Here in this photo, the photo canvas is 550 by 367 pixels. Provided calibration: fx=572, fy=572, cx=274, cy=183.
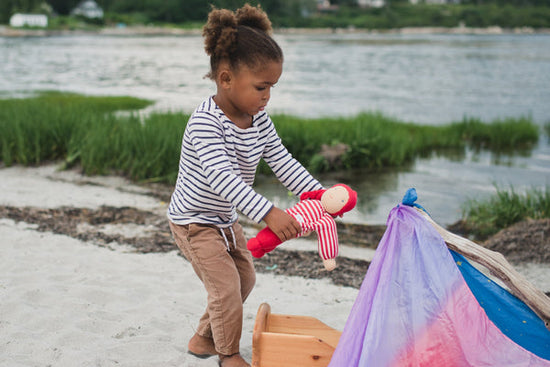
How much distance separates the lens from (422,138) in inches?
404

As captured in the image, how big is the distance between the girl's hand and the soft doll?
Answer: 0.18 feet

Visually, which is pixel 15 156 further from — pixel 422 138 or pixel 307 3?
pixel 307 3

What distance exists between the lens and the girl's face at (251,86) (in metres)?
2.14

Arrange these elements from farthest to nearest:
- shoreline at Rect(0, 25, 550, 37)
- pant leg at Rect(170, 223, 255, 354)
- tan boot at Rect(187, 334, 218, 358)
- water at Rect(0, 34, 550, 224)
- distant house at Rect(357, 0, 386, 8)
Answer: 1. distant house at Rect(357, 0, 386, 8)
2. shoreline at Rect(0, 25, 550, 37)
3. water at Rect(0, 34, 550, 224)
4. tan boot at Rect(187, 334, 218, 358)
5. pant leg at Rect(170, 223, 255, 354)

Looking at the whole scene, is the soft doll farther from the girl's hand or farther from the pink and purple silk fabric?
the pink and purple silk fabric

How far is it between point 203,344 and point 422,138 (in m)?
8.29

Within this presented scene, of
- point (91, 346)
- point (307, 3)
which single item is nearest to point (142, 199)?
point (91, 346)

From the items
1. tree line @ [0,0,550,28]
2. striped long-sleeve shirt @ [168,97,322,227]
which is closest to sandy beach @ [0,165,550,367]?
striped long-sleeve shirt @ [168,97,322,227]

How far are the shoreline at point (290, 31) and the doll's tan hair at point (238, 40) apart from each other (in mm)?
65335

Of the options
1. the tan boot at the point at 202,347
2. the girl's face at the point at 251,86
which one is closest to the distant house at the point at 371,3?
the tan boot at the point at 202,347

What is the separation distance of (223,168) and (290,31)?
8714 cm

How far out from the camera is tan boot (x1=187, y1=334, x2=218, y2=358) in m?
2.69

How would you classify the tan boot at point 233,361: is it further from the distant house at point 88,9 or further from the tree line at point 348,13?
the distant house at point 88,9

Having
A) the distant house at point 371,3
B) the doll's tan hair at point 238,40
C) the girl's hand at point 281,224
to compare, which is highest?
the distant house at point 371,3
